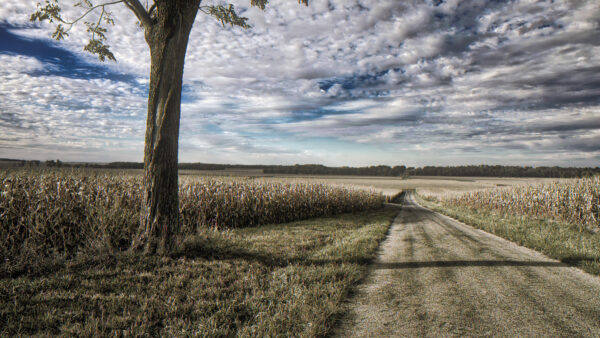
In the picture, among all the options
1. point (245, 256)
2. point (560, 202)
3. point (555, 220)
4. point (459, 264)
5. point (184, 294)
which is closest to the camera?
point (184, 294)

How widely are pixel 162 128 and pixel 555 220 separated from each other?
18.2m

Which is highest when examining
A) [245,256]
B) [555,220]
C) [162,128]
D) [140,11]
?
[140,11]

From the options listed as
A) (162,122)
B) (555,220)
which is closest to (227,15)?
(162,122)

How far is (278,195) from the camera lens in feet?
47.5

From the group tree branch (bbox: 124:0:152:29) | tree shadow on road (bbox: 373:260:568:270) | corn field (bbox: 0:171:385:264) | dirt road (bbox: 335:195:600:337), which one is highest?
tree branch (bbox: 124:0:152:29)

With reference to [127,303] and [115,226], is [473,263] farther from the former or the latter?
[115,226]

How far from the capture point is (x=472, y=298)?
13.9 feet

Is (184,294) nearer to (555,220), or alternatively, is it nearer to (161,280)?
(161,280)

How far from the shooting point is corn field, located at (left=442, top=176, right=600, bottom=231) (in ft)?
41.9

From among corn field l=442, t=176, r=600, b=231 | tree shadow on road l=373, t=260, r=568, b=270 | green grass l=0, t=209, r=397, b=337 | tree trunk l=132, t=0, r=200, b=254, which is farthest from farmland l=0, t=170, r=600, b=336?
corn field l=442, t=176, r=600, b=231

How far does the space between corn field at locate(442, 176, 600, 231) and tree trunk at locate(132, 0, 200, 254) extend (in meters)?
16.7

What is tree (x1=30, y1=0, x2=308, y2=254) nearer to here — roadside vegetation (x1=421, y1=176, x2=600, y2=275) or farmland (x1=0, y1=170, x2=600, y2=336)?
farmland (x1=0, y1=170, x2=600, y2=336)

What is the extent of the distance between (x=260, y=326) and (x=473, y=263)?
17.4ft

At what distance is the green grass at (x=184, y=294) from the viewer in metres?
3.29
